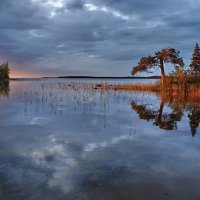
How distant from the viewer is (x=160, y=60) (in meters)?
40.4

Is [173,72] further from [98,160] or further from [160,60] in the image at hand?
[98,160]

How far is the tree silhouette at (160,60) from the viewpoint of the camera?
1540 inches

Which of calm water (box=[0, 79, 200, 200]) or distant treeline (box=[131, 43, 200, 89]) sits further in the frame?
distant treeline (box=[131, 43, 200, 89])

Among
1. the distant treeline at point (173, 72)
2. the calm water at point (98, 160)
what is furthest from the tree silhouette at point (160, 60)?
the calm water at point (98, 160)

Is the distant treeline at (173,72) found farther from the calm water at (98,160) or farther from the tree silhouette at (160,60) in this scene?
the calm water at (98,160)

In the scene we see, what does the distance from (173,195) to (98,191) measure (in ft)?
4.68

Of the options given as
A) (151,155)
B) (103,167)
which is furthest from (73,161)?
(151,155)

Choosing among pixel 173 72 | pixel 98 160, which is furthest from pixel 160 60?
pixel 98 160

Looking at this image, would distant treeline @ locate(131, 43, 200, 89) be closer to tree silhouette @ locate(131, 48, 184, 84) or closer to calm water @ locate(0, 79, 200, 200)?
tree silhouette @ locate(131, 48, 184, 84)

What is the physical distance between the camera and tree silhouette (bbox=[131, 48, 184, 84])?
39.1 m

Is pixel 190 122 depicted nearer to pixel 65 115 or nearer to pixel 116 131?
pixel 116 131

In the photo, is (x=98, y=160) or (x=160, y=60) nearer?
(x=98, y=160)

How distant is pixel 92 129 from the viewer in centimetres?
1275

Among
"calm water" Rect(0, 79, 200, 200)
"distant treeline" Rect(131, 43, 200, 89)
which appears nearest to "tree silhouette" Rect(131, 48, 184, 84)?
"distant treeline" Rect(131, 43, 200, 89)
